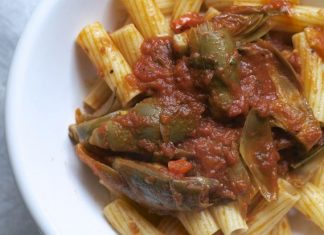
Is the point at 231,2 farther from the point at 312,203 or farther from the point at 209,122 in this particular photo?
the point at 312,203

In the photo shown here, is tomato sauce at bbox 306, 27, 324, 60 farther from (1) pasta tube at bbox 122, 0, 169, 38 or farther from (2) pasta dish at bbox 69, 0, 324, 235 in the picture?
(1) pasta tube at bbox 122, 0, 169, 38

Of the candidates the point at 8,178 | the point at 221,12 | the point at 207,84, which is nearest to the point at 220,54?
the point at 207,84

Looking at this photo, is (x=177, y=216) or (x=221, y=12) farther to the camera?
(x=221, y=12)

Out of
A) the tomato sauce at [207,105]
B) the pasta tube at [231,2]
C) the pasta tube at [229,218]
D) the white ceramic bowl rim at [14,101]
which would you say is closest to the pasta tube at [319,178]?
the tomato sauce at [207,105]

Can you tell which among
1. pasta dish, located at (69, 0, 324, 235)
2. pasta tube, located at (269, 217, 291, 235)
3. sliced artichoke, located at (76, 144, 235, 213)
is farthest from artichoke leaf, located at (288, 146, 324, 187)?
sliced artichoke, located at (76, 144, 235, 213)

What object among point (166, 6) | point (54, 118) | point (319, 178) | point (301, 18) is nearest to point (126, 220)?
point (54, 118)

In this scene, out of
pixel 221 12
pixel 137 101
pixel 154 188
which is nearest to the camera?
pixel 154 188

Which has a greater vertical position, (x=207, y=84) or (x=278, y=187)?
(x=207, y=84)

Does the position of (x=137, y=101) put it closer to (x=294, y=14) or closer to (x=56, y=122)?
(x=56, y=122)
